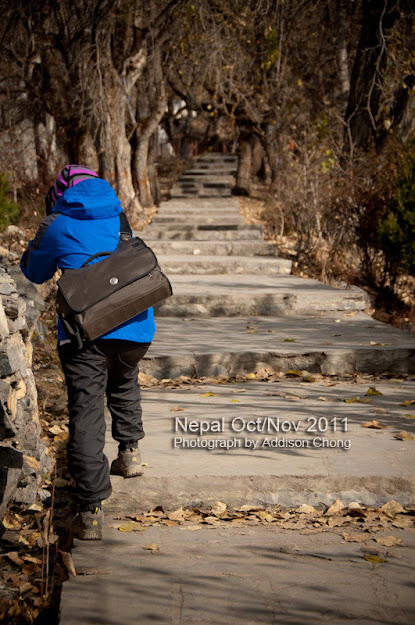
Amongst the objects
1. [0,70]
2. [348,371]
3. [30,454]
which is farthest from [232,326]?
[0,70]

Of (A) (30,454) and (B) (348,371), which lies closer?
(A) (30,454)

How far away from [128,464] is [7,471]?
2.03 feet

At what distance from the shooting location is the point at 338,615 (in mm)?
2447

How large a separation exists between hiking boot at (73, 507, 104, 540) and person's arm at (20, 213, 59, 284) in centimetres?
116

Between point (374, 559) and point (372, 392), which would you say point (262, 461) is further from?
point (372, 392)

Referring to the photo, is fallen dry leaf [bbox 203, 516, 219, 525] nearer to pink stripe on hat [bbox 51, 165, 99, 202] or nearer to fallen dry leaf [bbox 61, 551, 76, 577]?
fallen dry leaf [bbox 61, 551, 76, 577]

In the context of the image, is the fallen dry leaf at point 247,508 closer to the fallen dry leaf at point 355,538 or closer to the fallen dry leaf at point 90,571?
the fallen dry leaf at point 355,538

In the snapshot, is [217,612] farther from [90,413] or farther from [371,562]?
[90,413]

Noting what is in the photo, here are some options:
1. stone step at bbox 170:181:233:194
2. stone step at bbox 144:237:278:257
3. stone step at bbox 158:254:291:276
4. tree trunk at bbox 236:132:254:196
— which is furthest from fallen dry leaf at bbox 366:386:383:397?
tree trunk at bbox 236:132:254:196

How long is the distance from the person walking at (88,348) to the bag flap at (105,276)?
0.36ft

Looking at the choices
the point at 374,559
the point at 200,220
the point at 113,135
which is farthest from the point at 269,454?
the point at 200,220

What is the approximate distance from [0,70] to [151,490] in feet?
45.5

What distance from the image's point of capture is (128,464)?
359 cm

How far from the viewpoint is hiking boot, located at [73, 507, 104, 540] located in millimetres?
3162
